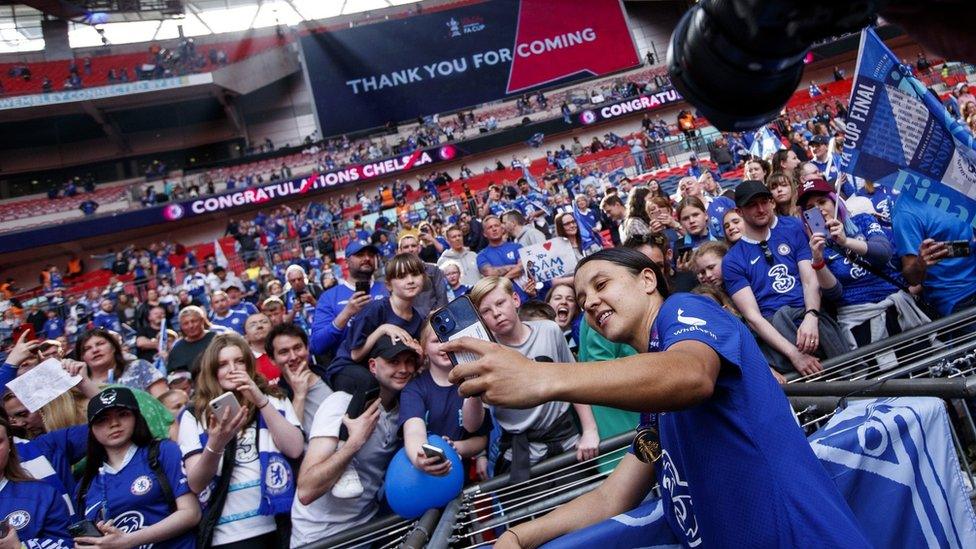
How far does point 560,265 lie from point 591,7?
26.9 m

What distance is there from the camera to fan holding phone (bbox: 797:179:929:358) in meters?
3.19

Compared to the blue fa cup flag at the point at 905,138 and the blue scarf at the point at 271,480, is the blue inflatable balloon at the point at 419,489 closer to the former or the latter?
the blue scarf at the point at 271,480

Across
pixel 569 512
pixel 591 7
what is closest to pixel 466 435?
pixel 569 512

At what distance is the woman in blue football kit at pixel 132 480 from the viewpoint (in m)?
2.53

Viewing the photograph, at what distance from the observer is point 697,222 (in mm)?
4609

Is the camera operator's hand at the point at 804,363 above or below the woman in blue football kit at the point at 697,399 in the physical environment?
below

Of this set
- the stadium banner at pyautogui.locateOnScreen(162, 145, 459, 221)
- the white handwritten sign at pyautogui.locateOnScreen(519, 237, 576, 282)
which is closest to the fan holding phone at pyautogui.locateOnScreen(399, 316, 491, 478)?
the white handwritten sign at pyautogui.locateOnScreen(519, 237, 576, 282)

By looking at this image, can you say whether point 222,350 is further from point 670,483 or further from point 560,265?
point 560,265

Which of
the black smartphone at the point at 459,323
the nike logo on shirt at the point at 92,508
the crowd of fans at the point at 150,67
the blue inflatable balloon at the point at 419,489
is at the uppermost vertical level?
the crowd of fans at the point at 150,67

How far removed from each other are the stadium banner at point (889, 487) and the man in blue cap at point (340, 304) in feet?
8.12

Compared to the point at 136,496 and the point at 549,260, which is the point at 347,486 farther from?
the point at 549,260

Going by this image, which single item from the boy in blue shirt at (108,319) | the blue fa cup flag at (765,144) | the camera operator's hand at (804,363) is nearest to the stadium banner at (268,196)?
the boy in blue shirt at (108,319)

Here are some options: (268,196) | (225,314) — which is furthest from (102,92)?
(225,314)

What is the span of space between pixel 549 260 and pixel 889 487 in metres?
3.25
